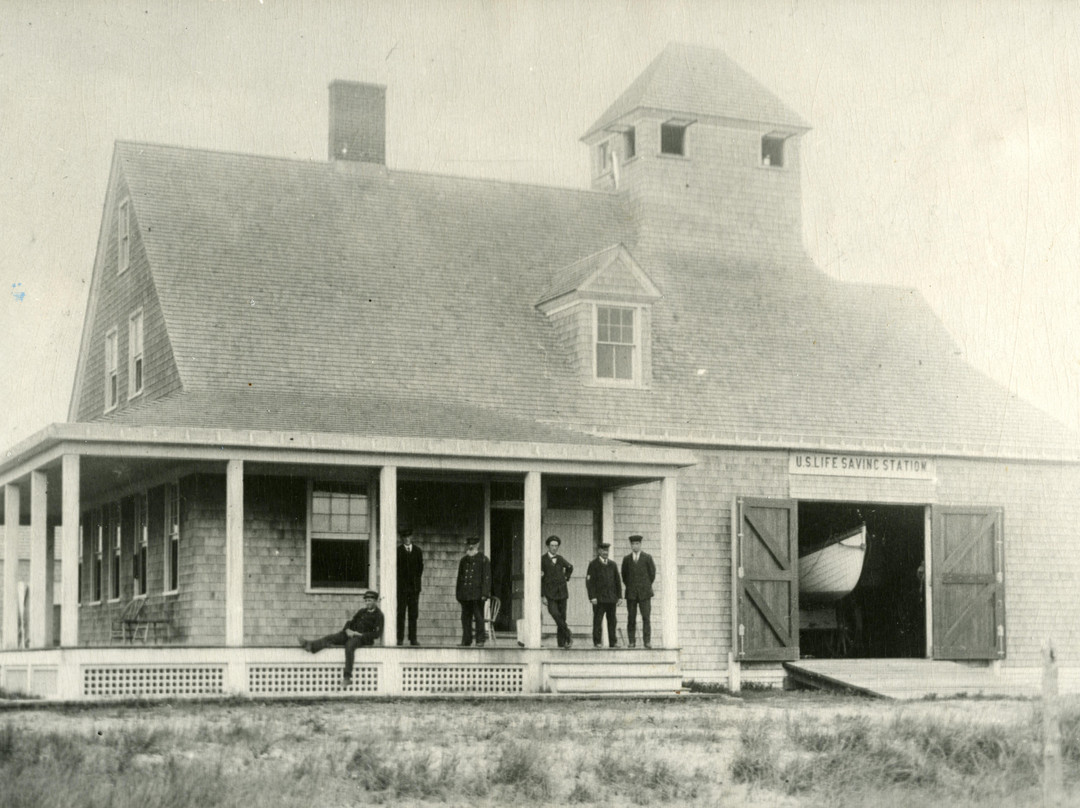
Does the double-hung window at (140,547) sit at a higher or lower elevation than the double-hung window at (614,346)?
lower

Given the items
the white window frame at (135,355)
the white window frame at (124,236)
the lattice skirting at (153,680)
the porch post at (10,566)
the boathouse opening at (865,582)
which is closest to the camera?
the lattice skirting at (153,680)

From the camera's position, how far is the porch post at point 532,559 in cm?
2344

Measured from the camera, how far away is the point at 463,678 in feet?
74.6

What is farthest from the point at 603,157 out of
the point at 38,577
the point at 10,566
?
the point at 38,577

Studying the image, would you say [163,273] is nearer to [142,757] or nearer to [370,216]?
[370,216]

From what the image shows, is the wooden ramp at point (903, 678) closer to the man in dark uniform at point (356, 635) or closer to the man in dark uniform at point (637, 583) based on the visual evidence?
the man in dark uniform at point (637, 583)

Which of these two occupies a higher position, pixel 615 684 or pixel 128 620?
pixel 128 620

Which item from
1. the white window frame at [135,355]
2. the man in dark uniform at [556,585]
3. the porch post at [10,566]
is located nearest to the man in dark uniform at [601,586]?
the man in dark uniform at [556,585]

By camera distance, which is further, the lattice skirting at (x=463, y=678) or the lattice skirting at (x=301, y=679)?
the lattice skirting at (x=463, y=678)

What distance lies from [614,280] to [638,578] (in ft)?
18.1

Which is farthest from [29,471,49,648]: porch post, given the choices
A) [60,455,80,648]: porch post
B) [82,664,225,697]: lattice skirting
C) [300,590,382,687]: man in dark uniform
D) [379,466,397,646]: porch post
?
[379,466,397,646]: porch post

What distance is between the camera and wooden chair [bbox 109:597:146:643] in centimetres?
2612

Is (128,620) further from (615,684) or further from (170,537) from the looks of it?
(615,684)

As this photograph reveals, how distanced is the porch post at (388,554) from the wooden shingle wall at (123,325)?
13.5 feet
